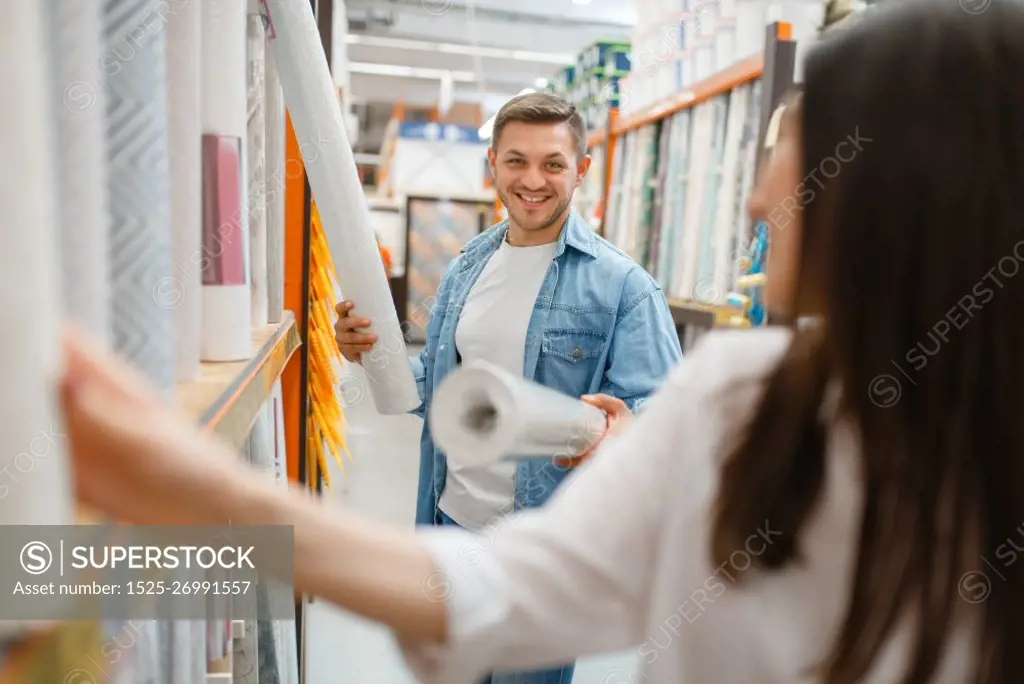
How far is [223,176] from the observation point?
0.70 m

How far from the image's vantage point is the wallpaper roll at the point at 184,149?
0.61m

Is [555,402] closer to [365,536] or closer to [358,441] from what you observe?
[365,536]

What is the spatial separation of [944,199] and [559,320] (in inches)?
51.4

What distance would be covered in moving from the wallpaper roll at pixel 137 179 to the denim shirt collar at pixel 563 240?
147 cm

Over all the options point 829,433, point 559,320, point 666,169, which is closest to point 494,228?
point 559,320

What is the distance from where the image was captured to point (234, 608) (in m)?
0.89

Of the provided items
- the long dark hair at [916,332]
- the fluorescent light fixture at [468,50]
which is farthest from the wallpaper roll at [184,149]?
the fluorescent light fixture at [468,50]

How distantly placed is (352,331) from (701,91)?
8.47ft

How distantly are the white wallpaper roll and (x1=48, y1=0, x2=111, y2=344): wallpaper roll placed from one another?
16mm

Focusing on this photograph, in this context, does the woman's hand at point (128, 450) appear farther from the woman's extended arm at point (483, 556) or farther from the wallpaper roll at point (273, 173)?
the wallpaper roll at point (273, 173)

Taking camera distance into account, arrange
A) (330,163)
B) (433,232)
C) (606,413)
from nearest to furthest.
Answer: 1. (330,163)
2. (606,413)
3. (433,232)

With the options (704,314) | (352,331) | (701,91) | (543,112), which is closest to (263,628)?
(352,331)

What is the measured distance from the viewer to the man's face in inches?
75.5

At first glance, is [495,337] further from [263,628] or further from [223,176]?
[223,176]
